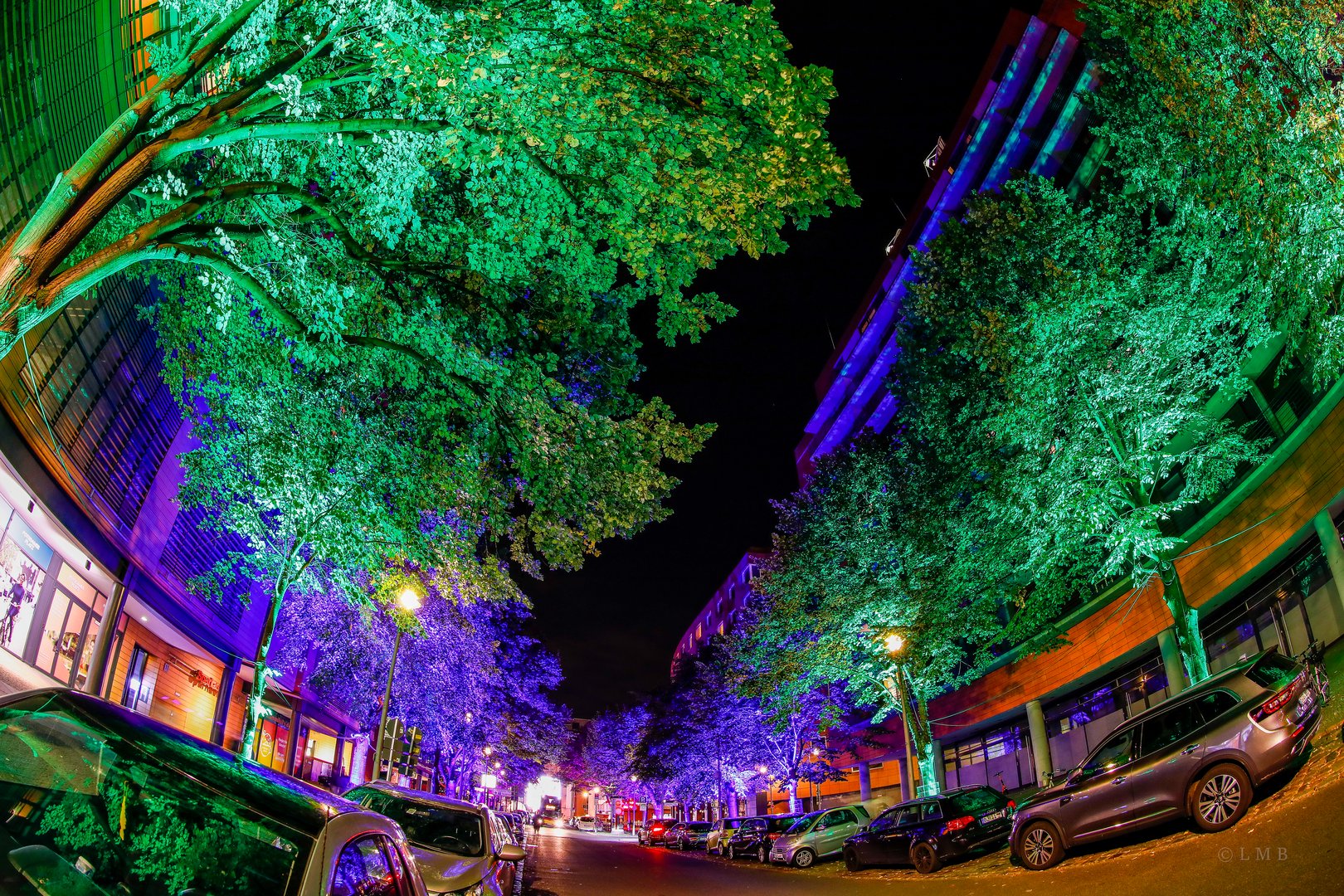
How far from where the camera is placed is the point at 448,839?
778 cm

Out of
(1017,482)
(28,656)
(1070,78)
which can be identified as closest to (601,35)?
(1017,482)

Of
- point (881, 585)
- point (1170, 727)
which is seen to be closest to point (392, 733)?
point (881, 585)

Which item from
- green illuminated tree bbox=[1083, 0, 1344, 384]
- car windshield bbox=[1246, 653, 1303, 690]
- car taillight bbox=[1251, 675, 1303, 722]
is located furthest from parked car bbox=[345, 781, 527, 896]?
green illuminated tree bbox=[1083, 0, 1344, 384]

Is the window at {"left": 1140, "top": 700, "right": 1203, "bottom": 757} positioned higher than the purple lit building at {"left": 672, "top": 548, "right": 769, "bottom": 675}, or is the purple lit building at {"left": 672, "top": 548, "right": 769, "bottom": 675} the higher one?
the purple lit building at {"left": 672, "top": 548, "right": 769, "bottom": 675}

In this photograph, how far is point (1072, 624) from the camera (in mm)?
26656

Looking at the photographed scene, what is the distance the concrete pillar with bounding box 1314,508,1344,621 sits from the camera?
15430mm

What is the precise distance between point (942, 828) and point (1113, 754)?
6023 millimetres

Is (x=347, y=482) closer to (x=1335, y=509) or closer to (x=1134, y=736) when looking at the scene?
(x=1134, y=736)

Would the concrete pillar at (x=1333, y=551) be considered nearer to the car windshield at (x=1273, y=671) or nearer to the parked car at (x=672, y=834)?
the car windshield at (x=1273, y=671)

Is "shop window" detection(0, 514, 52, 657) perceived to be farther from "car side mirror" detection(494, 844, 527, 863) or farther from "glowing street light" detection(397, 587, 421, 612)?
"car side mirror" detection(494, 844, 527, 863)

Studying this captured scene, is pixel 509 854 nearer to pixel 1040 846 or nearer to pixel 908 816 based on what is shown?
pixel 1040 846

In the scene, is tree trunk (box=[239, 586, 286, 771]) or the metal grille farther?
the metal grille

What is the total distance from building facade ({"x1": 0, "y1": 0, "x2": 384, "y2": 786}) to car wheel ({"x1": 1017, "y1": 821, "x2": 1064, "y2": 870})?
15.4 m

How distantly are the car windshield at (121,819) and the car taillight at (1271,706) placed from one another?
1052cm
